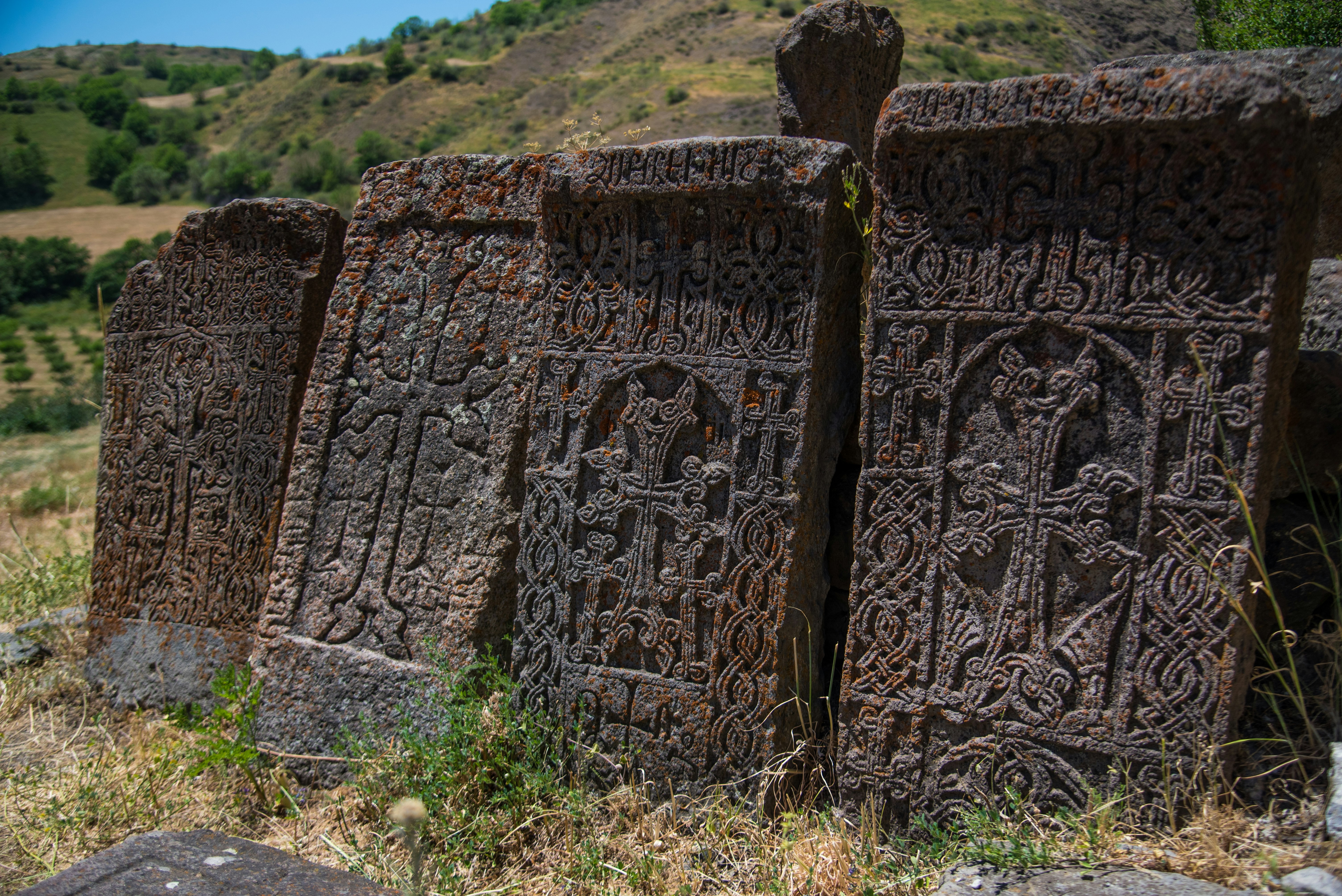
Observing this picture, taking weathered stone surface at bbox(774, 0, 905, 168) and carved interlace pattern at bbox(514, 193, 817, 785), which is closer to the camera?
carved interlace pattern at bbox(514, 193, 817, 785)

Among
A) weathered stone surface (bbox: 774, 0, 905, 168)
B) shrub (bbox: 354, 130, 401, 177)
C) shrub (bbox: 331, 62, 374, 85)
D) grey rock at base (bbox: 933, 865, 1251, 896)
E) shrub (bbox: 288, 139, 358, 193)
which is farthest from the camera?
shrub (bbox: 331, 62, 374, 85)

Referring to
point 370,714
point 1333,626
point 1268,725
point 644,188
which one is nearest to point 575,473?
point 644,188

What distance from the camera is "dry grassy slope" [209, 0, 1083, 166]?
2056 cm

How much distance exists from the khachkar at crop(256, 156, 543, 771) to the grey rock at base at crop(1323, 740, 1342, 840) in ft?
6.69

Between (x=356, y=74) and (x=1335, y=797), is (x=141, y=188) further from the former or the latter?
(x=1335, y=797)

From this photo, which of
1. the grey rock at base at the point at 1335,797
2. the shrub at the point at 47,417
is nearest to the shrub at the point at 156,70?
the shrub at the point at 47,417

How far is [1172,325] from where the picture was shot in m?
1.87

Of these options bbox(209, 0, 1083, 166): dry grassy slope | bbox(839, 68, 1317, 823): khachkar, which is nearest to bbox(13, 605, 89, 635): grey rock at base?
bbox(839, 68, 1317, 823): khachkar

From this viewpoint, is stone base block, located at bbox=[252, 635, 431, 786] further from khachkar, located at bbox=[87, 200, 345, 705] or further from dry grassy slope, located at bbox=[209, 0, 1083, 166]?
dry grassy slope, located at bbox=[209, 0, 1083, 166]

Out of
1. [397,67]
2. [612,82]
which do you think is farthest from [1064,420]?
[397,67]

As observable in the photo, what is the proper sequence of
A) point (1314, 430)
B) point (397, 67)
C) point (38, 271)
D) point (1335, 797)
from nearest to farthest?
point (1335, 797) → point (1314, 430) → point (38, 271) → point (397, 67)

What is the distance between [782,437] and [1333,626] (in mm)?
1459

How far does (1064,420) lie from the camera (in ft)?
6.51

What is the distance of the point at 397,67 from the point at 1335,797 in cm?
5261
